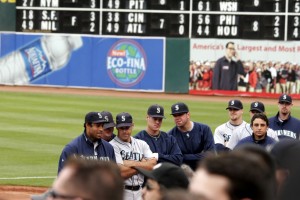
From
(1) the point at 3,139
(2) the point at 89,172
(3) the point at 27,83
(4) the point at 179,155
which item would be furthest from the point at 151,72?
(2) the point at 89,172

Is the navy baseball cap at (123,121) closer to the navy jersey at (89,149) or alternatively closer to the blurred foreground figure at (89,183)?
the navy jersey at (89,149)

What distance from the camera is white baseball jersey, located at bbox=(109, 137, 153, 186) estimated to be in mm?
10969

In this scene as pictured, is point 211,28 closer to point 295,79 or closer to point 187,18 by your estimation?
point 187,18

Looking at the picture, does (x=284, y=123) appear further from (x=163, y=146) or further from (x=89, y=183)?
(x=89, y=183)

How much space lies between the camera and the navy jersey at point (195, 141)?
473 inches

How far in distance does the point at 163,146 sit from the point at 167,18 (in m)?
22.3

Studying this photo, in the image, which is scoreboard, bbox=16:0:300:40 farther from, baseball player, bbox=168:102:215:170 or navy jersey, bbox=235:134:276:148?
navy jersey, bbox=235:134:276:148

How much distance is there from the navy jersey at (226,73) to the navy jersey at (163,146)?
22.5 meters

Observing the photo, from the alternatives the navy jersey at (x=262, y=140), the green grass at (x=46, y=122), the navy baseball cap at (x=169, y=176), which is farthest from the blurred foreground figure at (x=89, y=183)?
the green grass at (x=46, y=122)

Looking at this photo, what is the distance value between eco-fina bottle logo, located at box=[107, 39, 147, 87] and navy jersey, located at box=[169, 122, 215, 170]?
23.0 metres

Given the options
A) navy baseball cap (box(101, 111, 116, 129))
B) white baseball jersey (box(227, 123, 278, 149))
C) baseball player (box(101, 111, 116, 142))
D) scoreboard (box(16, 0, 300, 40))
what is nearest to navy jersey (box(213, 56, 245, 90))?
scoreboard (box(16, 0, 300, 40))

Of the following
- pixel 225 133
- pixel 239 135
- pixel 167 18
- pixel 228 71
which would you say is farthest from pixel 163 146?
pixel 228 71

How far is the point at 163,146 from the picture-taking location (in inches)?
453

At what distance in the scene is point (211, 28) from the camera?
33375mm
